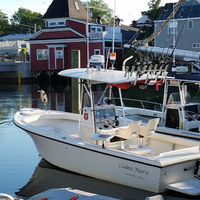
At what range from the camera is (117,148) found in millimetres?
10266

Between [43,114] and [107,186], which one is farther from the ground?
[43,114]

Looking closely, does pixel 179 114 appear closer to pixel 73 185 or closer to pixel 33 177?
pixel 73 185

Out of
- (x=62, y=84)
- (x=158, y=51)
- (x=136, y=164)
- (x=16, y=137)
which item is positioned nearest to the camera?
(x=136, y=164)

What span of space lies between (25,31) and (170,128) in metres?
80.6

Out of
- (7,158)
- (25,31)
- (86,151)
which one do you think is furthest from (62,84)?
(25,31)

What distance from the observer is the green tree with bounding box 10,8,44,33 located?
86.9m

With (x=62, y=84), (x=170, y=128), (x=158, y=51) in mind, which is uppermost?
(x=158, y=51)

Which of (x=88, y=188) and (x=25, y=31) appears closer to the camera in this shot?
(x=88, y=188)

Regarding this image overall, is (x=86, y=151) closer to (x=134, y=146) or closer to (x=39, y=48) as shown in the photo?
(x=134, y=146)

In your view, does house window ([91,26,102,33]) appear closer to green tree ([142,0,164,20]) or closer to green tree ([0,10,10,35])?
green tree ([142,0,164,20])

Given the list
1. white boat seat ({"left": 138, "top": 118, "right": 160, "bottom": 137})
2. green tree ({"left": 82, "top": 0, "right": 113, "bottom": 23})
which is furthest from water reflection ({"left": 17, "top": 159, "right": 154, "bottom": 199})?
green tree ({"left": 82, "top": 0, "right": 113, "bottom": 23})

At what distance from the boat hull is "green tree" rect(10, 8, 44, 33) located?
76802 millimetres

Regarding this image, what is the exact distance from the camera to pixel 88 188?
380 inches

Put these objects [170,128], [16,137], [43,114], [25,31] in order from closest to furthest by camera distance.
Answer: [170,128], [43,114], [16,137], [25,31]
